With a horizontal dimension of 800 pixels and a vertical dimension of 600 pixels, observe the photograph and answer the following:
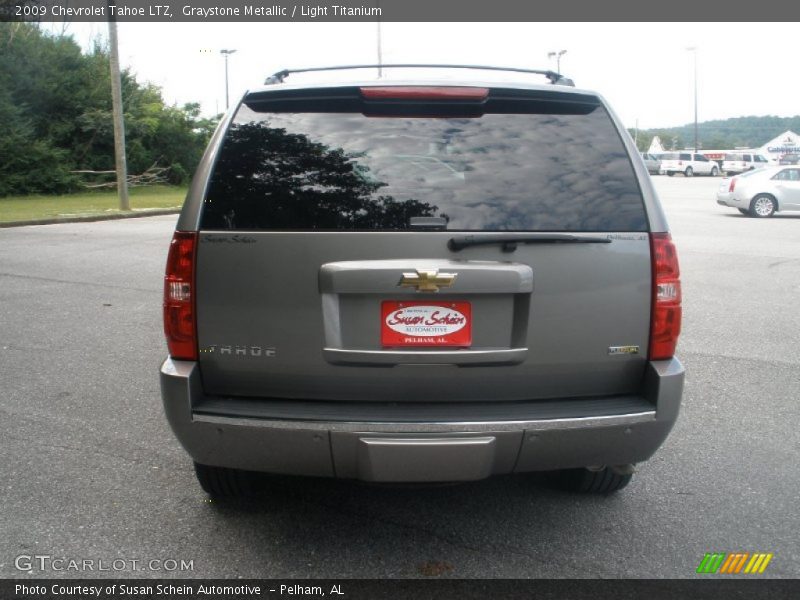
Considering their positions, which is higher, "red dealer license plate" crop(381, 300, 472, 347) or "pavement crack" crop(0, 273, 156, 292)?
"red dealer license plate" crop(381, 300, 472, 347)

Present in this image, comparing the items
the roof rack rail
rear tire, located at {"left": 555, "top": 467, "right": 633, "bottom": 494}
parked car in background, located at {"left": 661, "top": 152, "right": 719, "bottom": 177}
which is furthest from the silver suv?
parked car in background, located at {"left": 661, "top": 152, "right": 719, "bottom": 177}

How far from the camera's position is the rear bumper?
2848mm

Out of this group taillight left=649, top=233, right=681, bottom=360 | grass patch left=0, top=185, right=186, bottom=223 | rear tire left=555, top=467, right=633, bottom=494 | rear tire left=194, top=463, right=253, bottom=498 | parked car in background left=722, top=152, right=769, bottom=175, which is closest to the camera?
taillight left=649, top=233, right=681, bottom=360

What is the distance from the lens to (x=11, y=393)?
215 inches

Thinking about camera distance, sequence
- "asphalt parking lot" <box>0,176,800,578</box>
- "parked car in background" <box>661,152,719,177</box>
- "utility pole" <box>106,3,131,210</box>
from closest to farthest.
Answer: "asphalt parking lot" <box>0,176,800,578</box> → "utility pole" <box>106,3,131,210</box> → "parked car in background" <box>661,152,719,177</box>

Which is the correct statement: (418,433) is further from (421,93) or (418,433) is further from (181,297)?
(421,93)

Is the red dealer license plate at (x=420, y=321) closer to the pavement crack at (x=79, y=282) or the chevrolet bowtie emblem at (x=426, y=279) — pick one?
the chevrolet bowtie emblem at (x=426, y=279)

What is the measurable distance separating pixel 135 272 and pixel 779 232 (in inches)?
552

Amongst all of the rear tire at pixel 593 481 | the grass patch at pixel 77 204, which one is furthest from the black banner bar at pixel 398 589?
the grass patch at pixel 77 204

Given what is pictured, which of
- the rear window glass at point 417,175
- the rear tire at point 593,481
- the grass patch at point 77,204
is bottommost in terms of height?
the rear tire at point 593,481

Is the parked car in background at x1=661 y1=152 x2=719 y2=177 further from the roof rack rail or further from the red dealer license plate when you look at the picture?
the red dealer license plate

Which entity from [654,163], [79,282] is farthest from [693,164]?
[79,282]

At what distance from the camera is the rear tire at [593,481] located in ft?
12.2

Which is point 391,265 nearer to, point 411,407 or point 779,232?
point 411,407
